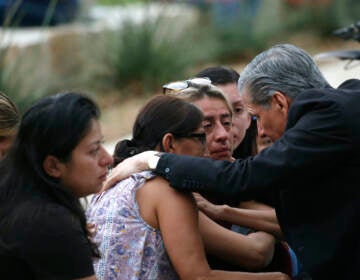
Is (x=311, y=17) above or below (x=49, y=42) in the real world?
below

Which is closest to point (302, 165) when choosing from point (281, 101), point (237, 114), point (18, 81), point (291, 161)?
point (291, 161)

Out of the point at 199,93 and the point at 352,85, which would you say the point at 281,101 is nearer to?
the point at 352,85

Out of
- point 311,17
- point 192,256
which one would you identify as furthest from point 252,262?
point 311,17

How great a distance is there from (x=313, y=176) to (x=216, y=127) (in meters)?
0.81

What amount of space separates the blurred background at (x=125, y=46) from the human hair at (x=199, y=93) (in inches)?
162

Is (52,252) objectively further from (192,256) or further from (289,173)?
(289,173)

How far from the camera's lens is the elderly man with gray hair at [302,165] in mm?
2920

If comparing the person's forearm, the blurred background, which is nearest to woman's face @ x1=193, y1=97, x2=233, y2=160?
the person's forearm

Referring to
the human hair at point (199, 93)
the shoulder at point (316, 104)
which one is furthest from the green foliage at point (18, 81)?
the shoulder at point (316, 104)

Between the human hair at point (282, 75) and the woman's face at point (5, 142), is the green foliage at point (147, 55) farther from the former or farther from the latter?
the human hair at point (282, 75)

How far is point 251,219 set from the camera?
3.52m

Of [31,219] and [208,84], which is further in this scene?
[208,84]

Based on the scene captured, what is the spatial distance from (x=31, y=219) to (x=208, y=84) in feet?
4.35

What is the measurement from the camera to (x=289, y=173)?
2945 mm
